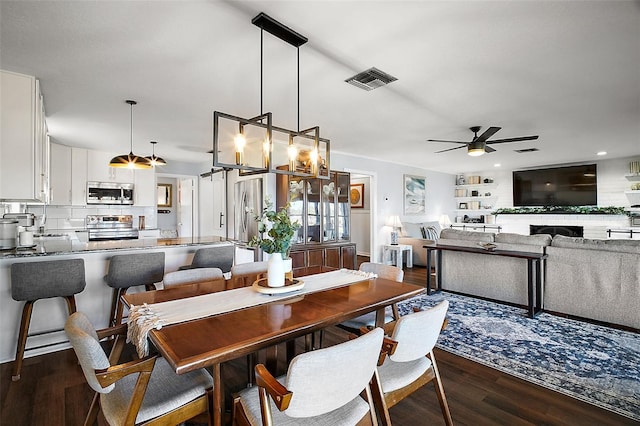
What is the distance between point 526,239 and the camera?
3977 mm

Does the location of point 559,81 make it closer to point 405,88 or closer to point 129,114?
point 405,88

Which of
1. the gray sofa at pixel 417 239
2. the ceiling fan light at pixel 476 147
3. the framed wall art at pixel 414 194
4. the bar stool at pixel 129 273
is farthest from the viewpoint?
the framed wall art at pixel 414 194

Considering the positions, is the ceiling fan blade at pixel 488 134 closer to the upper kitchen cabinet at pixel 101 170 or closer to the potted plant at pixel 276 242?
the potted plant at pixel 276 242

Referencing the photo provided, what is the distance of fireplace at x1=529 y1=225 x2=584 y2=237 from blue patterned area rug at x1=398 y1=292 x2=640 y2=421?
5417mm

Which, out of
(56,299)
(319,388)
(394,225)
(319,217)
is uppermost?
(319,217)

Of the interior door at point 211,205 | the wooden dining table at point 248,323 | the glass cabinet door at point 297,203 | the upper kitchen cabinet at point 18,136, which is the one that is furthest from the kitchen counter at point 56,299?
the interior door at point 211,205

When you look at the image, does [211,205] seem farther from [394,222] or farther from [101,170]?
[394,222]

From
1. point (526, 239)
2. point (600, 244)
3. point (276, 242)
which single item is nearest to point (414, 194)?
point (526, 239)

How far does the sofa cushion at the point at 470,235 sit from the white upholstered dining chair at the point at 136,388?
406 cm

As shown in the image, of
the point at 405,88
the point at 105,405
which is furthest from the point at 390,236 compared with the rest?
the point at 105,405

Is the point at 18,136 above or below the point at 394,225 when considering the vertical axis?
above

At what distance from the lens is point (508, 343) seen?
2910 millimetres

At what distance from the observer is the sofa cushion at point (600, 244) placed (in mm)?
3219

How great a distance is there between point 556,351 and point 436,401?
4.86 ft
